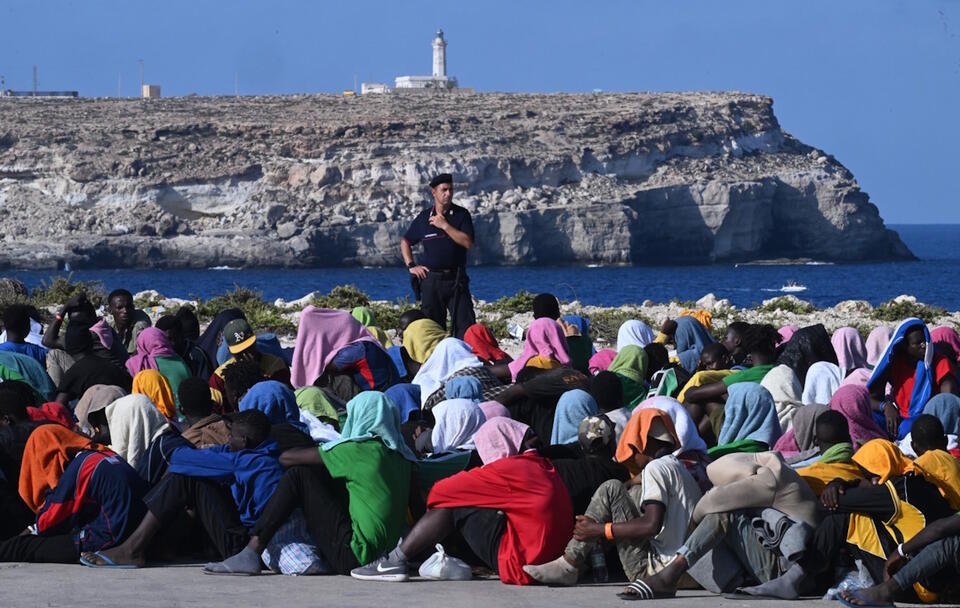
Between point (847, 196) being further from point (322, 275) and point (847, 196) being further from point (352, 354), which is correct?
point (352, 354)

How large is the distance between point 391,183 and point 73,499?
3217 inches

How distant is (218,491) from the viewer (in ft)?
23.5

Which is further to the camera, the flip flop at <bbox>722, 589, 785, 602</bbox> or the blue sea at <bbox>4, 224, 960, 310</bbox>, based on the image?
the blue sea at <bbox>4, 224, 960, 310</bbox>

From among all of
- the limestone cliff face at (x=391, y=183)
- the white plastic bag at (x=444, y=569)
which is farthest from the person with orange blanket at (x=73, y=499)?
the limestone cliff face at (x=391, y=183)

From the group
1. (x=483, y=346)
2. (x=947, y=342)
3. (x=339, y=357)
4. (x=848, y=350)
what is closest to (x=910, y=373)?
(x=947, y=342)

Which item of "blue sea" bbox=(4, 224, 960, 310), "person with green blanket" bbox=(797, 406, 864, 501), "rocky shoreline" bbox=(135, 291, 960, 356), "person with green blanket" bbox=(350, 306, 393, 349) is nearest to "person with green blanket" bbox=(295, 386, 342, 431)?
"person with green blanket" bbox=(350, 306, 393, 349)

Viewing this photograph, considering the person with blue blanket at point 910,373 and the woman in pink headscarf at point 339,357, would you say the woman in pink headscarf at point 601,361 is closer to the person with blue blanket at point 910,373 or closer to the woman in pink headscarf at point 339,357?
the woman in pink headscarf at point 339,357

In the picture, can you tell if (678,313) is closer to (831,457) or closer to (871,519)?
(831,457)

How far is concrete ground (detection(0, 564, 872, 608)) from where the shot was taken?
643 centimetres

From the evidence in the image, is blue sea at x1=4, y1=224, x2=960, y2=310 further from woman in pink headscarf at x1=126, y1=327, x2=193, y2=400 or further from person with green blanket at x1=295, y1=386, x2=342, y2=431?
person with green blanket at x1=295, y1=386, x2=342, y2=431

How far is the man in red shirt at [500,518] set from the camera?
22.6 feet

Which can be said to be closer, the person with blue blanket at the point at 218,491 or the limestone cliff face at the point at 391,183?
the person with blue blanket at the point at 218,491

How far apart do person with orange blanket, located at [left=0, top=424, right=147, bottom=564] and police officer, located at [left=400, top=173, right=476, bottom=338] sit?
17.1 feet

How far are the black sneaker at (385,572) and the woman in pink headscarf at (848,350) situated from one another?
4.32m
